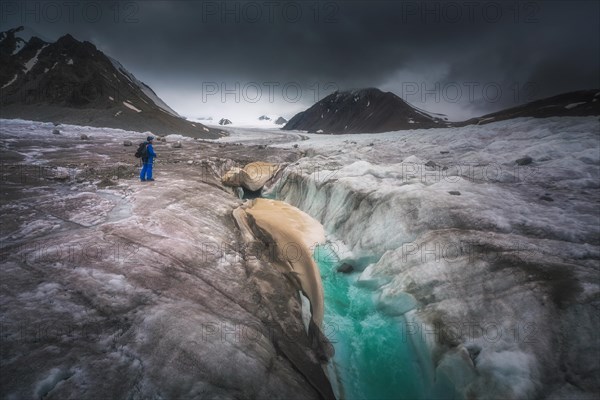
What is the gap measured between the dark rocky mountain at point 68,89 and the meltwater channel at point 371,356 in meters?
58.7

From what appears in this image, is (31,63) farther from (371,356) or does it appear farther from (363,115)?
(363,115)

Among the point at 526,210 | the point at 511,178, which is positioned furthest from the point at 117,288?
the point at 511,178

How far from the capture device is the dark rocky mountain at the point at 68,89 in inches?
2024

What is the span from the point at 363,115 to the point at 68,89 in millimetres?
96281

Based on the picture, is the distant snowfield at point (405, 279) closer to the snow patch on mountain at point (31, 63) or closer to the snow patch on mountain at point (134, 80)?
the snow patch on mountain at point (31, 63)

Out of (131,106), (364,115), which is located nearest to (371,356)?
(131,106)

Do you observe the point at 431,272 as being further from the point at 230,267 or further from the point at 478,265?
the point at 230,267

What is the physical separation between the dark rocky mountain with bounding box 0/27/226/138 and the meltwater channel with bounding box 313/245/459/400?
58.7m

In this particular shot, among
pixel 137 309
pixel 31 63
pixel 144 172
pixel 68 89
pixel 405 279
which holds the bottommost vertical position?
pixel 405 279

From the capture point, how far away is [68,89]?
189ft

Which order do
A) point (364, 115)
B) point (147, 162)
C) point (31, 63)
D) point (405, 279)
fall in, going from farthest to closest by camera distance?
point (364, 115)
point (31, 63)
point (147, 162)
point (405, 279)

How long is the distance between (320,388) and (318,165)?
44.7 feet

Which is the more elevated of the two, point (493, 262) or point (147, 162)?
point (147, 162)

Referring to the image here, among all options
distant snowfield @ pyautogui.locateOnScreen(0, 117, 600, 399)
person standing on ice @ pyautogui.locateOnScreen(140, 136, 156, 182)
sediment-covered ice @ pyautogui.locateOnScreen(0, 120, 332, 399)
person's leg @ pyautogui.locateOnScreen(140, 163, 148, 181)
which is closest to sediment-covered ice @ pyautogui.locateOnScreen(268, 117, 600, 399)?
distant snowfield @ pyautogui.locateOnScreen(0, 117, 600, 399)
